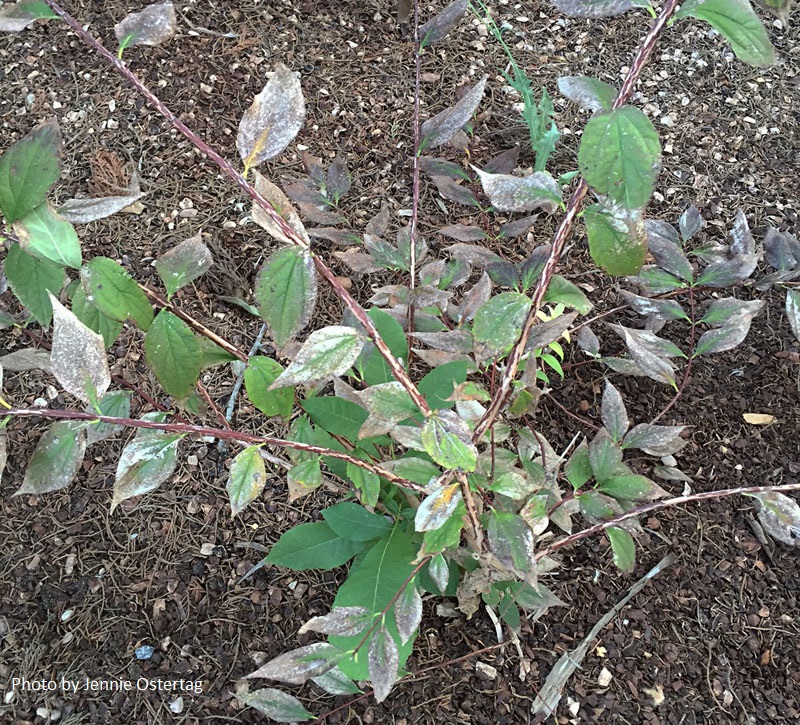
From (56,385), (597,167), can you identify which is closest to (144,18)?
(597,167)

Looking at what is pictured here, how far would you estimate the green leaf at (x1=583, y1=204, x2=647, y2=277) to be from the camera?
599 millimetres

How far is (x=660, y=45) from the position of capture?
6.97 feet

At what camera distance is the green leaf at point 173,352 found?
711 mm

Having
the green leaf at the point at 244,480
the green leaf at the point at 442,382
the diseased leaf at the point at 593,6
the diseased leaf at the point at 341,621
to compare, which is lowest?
the diseased leaf at the point at 341,621

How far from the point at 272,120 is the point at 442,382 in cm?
45

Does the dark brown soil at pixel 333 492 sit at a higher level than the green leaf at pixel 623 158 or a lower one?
lower

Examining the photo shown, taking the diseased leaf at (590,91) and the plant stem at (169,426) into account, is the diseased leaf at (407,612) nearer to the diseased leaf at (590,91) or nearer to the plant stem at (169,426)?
the plant stem at (169,426)

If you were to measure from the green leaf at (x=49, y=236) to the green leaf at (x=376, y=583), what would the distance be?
2.01ft

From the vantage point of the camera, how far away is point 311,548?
1078 mm

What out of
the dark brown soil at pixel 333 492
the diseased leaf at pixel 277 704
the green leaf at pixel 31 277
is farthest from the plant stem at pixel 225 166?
the dark brown soil at pixel 333 492

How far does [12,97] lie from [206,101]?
625 mm

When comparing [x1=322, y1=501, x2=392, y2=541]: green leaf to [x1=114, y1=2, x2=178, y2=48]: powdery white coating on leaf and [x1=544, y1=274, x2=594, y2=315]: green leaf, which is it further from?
[x1=114, y1=2, x2=178, y2=48]: powdery white coating on leaf

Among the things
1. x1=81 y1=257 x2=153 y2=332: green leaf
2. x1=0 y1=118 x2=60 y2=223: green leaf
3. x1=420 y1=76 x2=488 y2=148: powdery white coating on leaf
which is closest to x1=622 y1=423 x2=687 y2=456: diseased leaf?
x1=420 y1=76 x2=488 y2=148: powdery white coating on leaf

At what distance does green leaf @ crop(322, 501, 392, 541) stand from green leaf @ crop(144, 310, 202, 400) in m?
0.40
